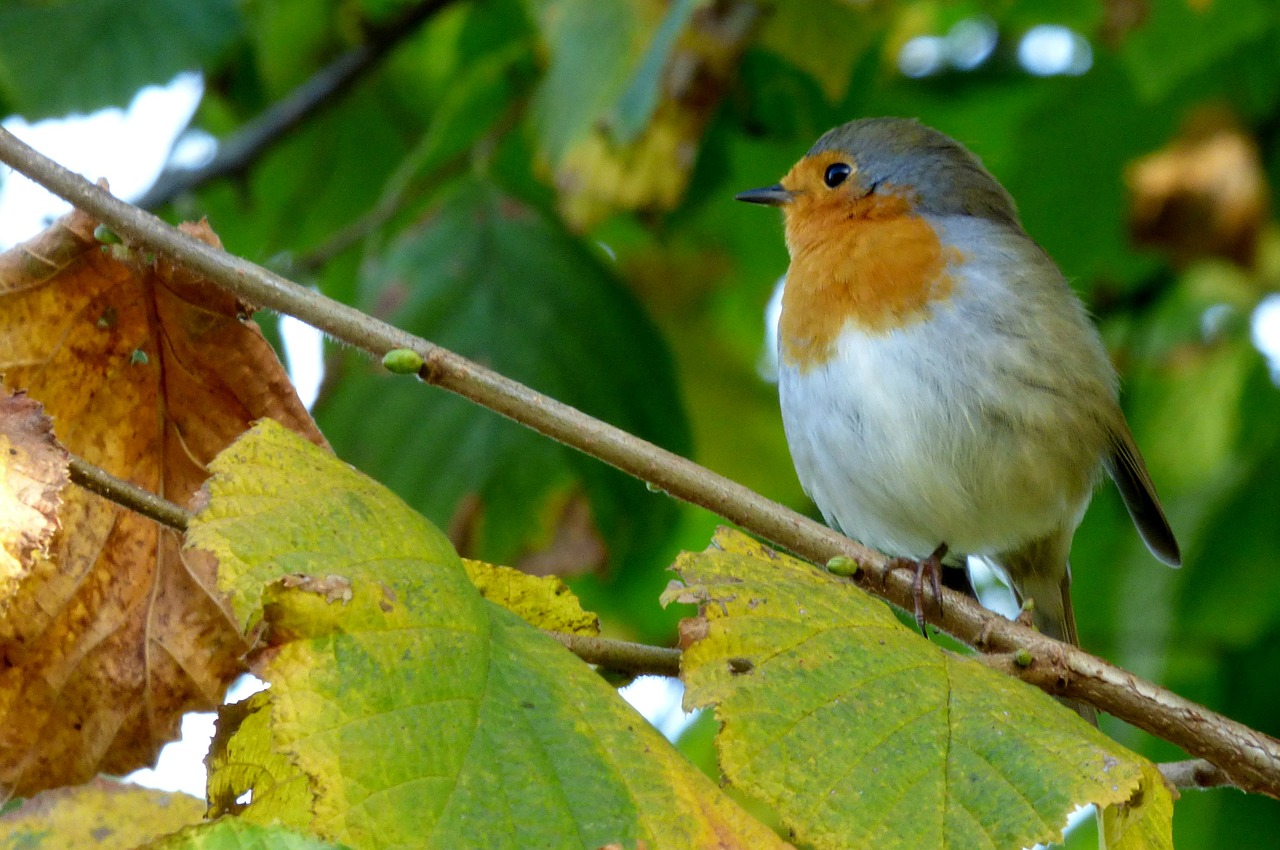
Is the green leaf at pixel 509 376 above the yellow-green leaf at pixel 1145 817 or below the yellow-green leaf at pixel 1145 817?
above

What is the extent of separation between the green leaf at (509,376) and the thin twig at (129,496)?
2.45 metres

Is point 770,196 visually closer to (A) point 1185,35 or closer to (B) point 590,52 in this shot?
(B) point 590,52

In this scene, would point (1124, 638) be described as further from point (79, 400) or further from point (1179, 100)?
point (79, 400)

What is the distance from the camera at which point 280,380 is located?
2.16 metres

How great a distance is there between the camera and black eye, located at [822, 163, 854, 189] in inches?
171

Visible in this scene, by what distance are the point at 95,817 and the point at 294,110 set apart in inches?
158

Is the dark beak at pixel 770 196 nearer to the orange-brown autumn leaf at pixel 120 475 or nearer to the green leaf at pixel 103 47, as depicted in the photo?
the green leaf at pixel 103 47

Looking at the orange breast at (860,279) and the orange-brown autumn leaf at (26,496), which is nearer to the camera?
the orange-brown autumn leaf at (26,496)

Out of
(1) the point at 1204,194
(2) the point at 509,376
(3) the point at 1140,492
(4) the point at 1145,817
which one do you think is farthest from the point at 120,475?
(1) the point at 1204,194

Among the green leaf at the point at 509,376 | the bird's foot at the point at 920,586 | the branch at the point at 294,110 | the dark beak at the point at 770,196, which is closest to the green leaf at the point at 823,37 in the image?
the dark beak at the point at 770,196

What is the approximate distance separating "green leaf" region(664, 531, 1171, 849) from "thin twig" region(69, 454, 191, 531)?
64 cm

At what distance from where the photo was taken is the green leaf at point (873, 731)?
5.30 feet

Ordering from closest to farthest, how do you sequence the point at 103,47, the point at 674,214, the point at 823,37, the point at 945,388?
the point at 945,388
the point at 823,37
the point at 103,47
the point at 674,214

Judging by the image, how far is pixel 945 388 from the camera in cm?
364
